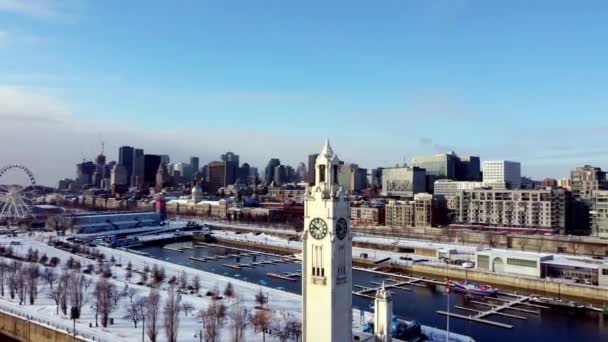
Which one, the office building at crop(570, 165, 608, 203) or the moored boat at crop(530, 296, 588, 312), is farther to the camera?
the office building at crop(570, 165, 608, 203)

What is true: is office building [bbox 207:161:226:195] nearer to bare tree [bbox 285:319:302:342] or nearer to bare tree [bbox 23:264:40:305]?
bare tree [bbox 23:264:40:305]

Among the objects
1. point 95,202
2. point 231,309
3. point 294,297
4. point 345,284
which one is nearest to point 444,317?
point 294,297

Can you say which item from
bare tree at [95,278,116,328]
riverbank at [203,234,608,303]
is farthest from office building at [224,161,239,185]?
bare tree at [95,278,116,328]

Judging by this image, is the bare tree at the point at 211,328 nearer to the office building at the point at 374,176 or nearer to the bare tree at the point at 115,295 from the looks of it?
the bare tree at the point at 115,295

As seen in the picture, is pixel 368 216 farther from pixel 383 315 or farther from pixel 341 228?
pixel 341 228

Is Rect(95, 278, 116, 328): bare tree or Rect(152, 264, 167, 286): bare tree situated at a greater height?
Rect(95, 278, 116, 328): bare tree

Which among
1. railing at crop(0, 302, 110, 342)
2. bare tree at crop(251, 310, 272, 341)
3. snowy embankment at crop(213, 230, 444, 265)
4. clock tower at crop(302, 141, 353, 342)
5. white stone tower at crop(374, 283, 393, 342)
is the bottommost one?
snowy embankment at crop(213, 230, 444, 265)

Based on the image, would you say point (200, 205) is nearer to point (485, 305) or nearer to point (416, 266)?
point (416, 266)

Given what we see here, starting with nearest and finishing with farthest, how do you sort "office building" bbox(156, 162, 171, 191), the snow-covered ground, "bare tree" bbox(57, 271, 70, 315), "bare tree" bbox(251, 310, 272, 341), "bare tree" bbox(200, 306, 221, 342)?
"bare tree" bbox(200, 306, 221, 342)
"bare tree" bbox(251, 310, 272, 341)
the snow-covered ground
"bare tree" bbox(57, 271, 70, 315)
"office building" bbox(156, 162, 171, 191)

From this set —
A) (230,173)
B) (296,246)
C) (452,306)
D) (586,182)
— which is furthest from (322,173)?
(230,173)
